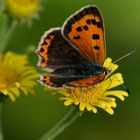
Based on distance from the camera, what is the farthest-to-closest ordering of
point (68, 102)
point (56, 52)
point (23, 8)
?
point (23, 8), point (56, 52), point (68, 102)

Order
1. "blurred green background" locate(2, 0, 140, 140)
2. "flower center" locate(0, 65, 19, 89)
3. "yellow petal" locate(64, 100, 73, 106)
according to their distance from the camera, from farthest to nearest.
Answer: "blurred green background" locate(2, 0, 140, 140)
"flower center" locate(0, 65, 19, 89)
"yellow petal" locate(64, 100, 73, 106)

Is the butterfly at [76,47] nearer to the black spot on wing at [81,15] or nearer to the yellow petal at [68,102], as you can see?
the black spot on wing at [81,15]

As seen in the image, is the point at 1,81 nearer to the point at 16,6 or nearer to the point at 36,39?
the point at 16,6

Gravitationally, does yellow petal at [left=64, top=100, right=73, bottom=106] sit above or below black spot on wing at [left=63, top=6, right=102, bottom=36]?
below

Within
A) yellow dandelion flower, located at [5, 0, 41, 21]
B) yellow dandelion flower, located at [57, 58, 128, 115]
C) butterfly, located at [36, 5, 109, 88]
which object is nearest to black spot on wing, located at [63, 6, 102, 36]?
butterfly, located at [36, 5, 109, 88]

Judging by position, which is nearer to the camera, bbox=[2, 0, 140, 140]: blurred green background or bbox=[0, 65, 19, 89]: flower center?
bbox=[0, 65, 19, 89]: flower center

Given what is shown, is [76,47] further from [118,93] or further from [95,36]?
[118,93]

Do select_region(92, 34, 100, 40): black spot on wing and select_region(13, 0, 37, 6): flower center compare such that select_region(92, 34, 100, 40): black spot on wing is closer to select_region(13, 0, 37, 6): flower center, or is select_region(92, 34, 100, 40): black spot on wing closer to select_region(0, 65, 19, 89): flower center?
select_region(0, 65, 19, 89): flower center

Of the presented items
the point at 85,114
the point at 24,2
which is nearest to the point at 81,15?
the point at 24,2

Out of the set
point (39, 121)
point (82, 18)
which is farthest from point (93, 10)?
point (39, 121)
